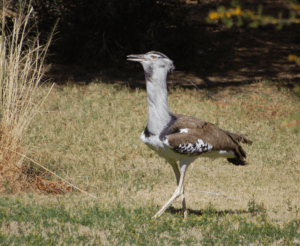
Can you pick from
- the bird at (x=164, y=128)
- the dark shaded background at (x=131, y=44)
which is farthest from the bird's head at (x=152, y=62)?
the dark shaded background at (x=131, y=44)

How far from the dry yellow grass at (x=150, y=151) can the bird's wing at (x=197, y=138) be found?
1117 millimetres

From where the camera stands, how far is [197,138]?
5.52 meters

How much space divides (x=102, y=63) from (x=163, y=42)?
2379 mm

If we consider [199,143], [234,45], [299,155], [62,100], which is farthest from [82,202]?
[234,45]

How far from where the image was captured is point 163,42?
49.0 feet

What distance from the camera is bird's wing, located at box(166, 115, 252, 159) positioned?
5.28m

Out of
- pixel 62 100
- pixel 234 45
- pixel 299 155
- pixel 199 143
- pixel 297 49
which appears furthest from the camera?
pixel 234 45

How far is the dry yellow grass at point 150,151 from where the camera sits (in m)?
6.90

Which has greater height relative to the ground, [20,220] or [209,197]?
[20,220]

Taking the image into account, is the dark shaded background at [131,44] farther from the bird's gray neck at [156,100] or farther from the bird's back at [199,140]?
the bird's gray neck at [156,100]

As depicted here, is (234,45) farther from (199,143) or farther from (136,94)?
(199,143)

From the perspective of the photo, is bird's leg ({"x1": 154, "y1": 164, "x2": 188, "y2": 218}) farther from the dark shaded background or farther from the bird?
the dark shaded background

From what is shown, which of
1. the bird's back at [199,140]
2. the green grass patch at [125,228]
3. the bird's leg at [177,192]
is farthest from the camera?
the bird's leg at [177,192]

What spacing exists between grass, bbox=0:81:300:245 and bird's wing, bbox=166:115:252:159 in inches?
29.1
